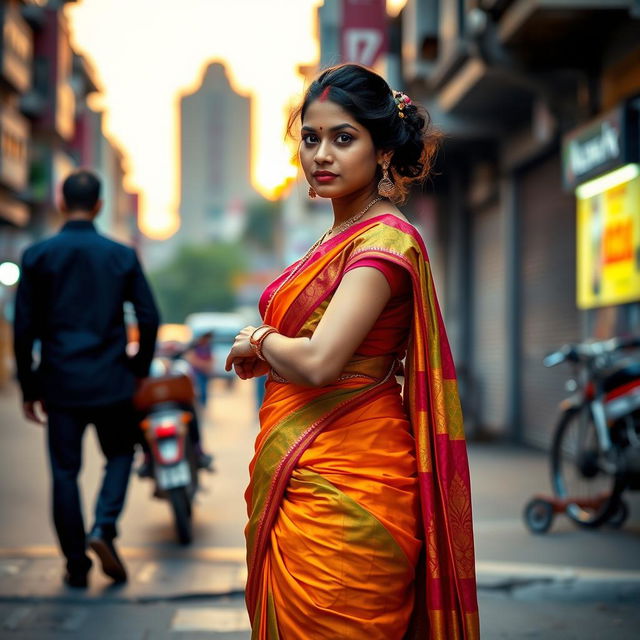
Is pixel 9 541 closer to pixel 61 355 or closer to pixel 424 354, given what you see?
pixel 61 355

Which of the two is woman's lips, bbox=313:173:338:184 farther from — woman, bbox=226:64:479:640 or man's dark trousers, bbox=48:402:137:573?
man's dark trousers, bbox=48:402:137:573

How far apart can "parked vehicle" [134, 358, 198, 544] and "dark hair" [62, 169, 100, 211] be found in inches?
50.8

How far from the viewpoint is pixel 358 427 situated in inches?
101

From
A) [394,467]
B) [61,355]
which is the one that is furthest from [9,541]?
[394,467]

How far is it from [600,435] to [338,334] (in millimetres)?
4337

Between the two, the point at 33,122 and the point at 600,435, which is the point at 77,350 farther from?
the point at 33,122

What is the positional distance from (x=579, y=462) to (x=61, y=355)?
3.09 m

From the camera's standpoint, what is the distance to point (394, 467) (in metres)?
2.57

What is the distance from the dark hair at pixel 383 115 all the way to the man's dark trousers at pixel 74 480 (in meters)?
2.95

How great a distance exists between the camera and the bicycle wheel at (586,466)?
6395 mm

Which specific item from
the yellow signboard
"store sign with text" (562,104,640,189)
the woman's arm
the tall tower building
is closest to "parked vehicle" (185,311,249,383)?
the yellow signboard

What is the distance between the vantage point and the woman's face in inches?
101

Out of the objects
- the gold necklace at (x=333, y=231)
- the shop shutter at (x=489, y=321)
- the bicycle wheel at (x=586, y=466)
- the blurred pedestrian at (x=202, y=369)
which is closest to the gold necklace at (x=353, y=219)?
the gold necklace at (x=333, y=231)

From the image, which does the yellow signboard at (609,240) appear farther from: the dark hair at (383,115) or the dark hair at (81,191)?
the dark hair at (383,115)
